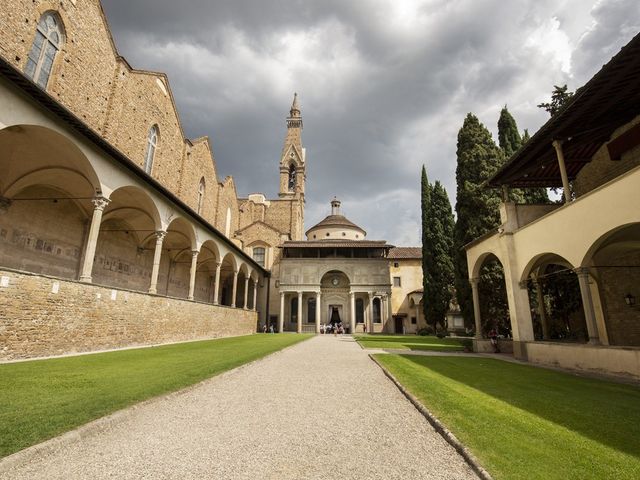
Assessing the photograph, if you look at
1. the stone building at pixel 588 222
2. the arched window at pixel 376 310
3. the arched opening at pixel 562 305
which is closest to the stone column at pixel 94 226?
the stone building at pixel 588 222

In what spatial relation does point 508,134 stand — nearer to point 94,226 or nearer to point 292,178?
point 94,226

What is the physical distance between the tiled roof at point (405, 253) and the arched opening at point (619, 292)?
25.4 m

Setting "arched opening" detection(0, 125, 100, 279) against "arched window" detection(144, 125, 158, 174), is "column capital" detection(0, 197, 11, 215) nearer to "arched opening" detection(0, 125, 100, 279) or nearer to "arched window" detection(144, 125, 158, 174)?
"arched opening" detection(0, 125, 100, 279)

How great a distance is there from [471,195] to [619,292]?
765 cm

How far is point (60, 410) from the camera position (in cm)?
388

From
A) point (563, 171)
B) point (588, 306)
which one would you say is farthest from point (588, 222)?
point (588, 306)

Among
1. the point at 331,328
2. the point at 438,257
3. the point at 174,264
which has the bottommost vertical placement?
the point at 331,328


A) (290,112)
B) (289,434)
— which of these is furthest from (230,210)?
(289,434)

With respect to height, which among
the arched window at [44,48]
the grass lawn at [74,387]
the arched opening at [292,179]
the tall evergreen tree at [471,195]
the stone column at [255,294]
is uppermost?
the arched opening at [292,179]

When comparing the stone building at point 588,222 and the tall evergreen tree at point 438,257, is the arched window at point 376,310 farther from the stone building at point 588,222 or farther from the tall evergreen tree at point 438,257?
the stone building at point 588,222

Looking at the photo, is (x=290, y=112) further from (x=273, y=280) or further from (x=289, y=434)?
(x=289, y=434)

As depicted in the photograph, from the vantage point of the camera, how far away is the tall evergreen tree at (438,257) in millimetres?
27469

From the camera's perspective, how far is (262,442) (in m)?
3.35

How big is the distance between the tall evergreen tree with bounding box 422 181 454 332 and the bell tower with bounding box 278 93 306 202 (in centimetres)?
2377
